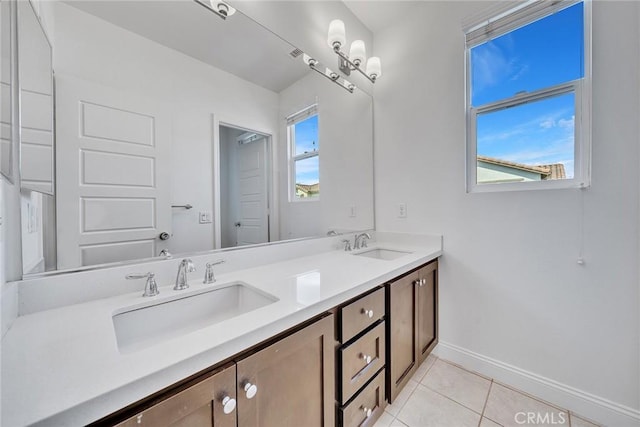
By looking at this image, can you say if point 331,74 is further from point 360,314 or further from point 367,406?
point 367,406

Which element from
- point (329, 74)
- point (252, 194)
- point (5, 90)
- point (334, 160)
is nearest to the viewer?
point (5, 90)

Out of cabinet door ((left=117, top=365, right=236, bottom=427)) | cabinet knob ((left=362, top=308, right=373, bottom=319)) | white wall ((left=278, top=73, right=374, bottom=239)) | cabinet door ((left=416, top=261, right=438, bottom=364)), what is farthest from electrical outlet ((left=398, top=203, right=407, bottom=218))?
cabinet door ((left=117, top=365, right=236, bottom=427))

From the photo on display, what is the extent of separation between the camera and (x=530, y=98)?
1.46 m

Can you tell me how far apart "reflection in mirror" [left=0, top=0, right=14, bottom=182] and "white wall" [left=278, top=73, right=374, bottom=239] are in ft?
3.30

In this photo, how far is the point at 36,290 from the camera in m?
0.77

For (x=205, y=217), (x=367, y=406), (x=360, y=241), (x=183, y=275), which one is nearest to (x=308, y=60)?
(x=205, y=217)

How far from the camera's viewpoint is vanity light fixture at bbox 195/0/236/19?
3.77ft

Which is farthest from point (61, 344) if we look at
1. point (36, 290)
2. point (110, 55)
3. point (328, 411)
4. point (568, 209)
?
point (568, 209)

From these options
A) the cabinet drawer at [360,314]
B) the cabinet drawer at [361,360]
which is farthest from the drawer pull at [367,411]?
the cabinet drawer at [360,314]

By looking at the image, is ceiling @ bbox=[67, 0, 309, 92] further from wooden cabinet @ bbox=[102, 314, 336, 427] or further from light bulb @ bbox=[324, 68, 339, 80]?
wooden cabinet @ bbox=[102, 314, 336, 427]

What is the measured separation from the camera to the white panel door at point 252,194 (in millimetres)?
1271

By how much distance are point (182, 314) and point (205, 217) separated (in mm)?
426

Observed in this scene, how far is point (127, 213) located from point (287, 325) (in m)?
0.75

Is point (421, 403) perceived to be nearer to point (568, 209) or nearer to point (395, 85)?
point (568, 209)
